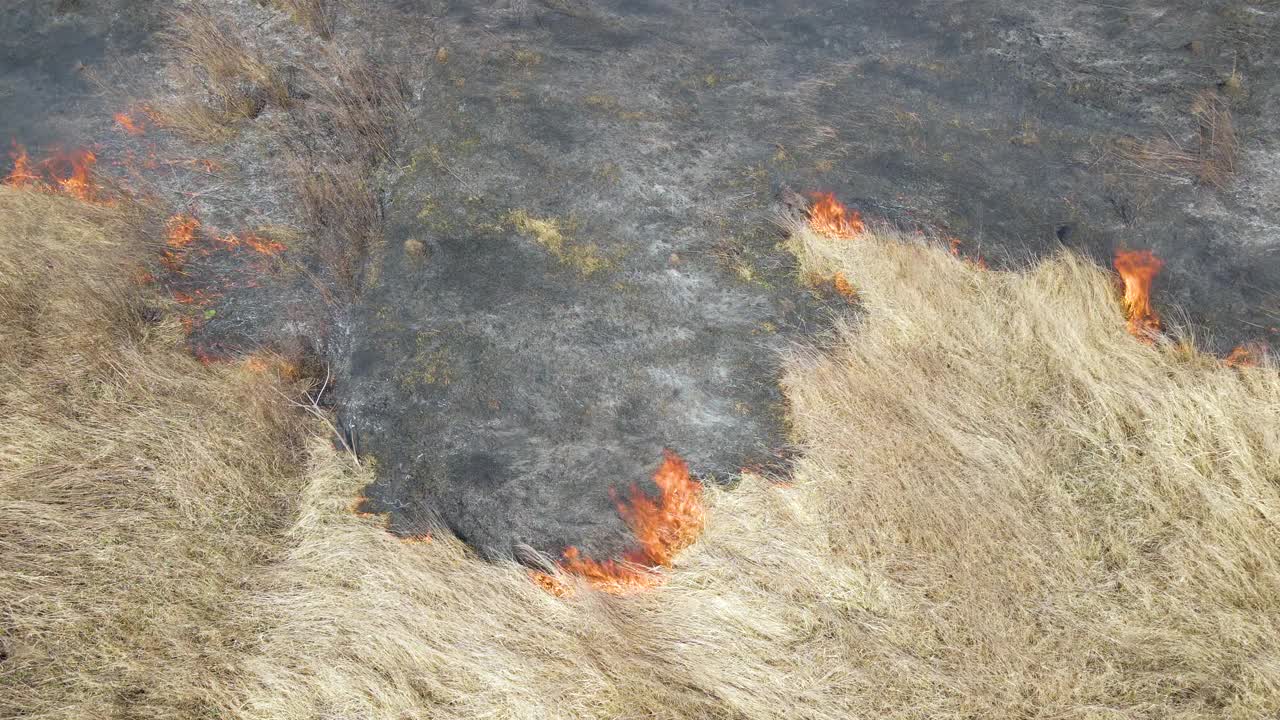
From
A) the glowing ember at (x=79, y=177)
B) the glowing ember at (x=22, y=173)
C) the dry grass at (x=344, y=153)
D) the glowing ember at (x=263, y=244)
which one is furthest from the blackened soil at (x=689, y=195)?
the glowing ember at (x=22, y=173)

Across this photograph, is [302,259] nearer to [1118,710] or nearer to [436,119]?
[436,119]

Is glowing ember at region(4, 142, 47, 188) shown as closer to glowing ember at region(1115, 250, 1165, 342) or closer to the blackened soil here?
the blackened soil

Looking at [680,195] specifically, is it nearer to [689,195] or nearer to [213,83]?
[689,195]

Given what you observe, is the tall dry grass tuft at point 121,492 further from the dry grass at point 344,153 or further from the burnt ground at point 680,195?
the dry grass at point 344,153

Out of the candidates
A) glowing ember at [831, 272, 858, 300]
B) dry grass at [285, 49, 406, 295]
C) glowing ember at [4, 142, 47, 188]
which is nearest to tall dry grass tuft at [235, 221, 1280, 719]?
glowing ember at [831, 272, 858, 300]

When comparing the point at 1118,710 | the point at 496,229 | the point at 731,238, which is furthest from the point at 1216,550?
the point at 496,229
